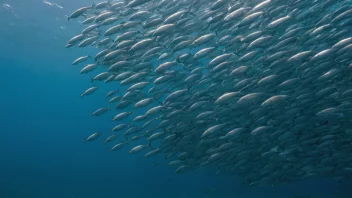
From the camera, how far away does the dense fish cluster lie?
8.27 m

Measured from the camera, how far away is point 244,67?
27.9 ft

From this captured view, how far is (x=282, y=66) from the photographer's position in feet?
28.6

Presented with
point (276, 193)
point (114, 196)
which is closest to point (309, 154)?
point (276, 193)

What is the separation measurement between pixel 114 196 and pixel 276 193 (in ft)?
68.7

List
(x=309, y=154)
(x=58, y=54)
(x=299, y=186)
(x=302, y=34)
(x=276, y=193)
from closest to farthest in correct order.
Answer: (x=302, y=34) < (x=309, y=154) < (x=58, y=54) < (x=276, y=193) < (x=299, y=186)

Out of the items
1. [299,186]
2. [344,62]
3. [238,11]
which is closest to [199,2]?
[238,11]

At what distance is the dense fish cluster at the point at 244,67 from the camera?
8273 millimetres

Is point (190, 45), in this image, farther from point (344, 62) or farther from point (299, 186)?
point (299, 186)

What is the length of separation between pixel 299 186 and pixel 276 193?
24.8 ft

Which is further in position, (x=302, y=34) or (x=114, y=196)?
(x=114, y=196)

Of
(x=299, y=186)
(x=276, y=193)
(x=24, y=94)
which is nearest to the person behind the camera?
(x=276, y=193)

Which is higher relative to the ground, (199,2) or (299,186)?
(199,2)

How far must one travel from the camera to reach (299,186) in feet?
137

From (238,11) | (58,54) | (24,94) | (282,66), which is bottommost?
(282,66)
